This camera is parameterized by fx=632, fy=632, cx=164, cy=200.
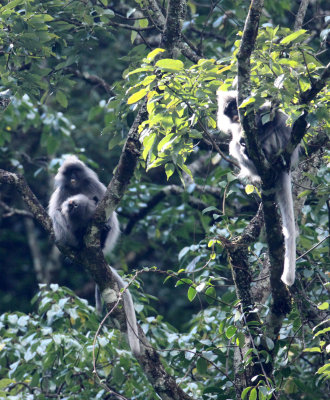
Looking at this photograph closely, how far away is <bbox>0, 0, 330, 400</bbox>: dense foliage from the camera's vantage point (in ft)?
10.1

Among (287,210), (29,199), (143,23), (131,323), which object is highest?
(143,23)

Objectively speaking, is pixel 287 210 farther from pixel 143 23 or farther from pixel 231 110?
pixel 143 23

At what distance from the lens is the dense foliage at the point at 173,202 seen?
10.1 ft

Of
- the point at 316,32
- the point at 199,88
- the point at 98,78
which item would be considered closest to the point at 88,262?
the point at 199,88

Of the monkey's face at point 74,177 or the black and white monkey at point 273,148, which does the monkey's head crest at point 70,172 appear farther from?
the black and white monkey at point 273,148

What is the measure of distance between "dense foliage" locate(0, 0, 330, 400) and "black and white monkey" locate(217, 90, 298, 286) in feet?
0.48

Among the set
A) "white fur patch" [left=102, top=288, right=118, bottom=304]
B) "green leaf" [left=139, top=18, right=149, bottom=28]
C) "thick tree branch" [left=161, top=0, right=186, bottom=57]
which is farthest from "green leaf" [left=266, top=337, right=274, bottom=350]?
"green leaf" [left=139, top=18, right=149, bottom=28]

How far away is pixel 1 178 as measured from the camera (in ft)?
13.0

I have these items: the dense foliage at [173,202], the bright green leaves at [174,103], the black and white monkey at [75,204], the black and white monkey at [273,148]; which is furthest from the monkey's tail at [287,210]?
the black and white monkey at [75,204]

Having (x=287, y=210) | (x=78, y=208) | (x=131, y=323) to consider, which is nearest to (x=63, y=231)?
(x=78, y=208)

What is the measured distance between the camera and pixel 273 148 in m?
3.74

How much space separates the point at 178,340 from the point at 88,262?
0.93 meters

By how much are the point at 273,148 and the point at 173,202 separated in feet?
8.77

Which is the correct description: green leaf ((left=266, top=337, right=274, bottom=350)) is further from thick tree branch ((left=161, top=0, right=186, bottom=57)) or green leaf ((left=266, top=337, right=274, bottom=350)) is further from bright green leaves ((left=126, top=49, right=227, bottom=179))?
thick tree branch ((left=161, top=0, right=186, bottom=57))
